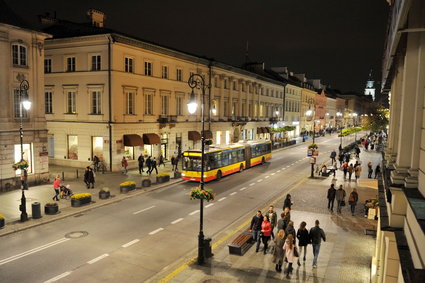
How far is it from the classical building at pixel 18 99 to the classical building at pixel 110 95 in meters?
6.98

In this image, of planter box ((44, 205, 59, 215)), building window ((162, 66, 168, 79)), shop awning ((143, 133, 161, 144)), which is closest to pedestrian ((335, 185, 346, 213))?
planter box ((44, 205, 59, 215))

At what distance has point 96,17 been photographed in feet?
132

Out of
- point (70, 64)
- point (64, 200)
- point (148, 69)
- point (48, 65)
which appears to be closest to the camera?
point (64, 200)

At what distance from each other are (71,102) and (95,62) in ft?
17.1

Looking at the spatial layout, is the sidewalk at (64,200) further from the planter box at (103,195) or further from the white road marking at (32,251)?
the white road marking at (32,251)

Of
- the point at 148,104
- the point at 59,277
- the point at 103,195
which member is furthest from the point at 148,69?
the point at 59,277

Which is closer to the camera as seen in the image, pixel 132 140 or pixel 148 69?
pixel 132 140

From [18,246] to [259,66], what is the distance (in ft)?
222

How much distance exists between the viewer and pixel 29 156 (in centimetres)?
2681

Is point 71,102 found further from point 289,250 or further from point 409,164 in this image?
point 409,164

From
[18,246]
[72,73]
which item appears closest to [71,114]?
[72,73]

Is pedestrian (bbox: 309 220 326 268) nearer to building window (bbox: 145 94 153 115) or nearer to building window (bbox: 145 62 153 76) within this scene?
building window (bbox: 145 94 153 115)

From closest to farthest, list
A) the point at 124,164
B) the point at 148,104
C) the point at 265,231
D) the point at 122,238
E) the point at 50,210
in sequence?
the point at 265,231 → the point at 122,238 → the point at 50,210 → the point at 124,164 → the point at 148,104

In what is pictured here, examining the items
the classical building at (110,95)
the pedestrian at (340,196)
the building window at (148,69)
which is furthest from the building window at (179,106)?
the pedestrian at (340,196)
